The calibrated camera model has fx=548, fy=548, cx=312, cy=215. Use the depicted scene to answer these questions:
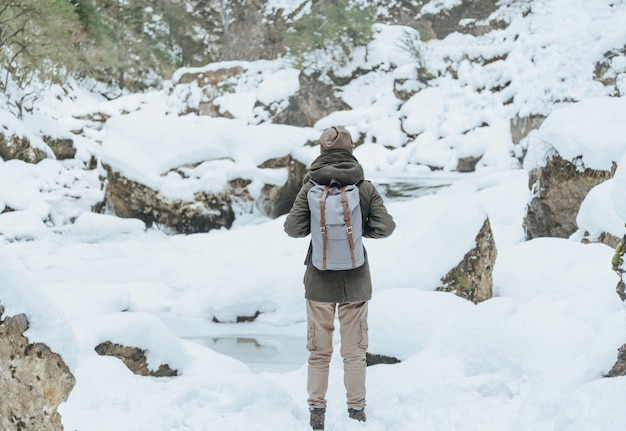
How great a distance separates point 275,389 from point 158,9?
37107mm

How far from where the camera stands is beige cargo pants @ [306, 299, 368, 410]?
93.7 inches

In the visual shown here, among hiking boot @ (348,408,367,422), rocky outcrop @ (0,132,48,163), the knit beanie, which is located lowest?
hiking boot @ (348,408,367,422)

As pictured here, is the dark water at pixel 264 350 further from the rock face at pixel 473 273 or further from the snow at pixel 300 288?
the rock face at pixel 473 273

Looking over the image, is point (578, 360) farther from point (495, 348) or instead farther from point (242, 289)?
point (242, 289)

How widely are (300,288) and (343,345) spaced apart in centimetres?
276

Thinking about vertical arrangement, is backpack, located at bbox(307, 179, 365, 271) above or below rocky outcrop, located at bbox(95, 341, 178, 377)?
above

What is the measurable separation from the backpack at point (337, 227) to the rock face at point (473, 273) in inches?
87.7

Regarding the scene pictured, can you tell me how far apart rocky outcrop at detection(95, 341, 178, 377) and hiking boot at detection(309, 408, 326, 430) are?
52.0 inches

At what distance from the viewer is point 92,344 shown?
3.22 m

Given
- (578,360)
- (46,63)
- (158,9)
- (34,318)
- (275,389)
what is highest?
(158,9)

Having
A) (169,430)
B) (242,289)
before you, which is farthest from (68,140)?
(169,430)

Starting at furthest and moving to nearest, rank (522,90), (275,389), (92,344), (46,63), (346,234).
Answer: (46,63) < (522,90) < (92,344) < (275,389) < (346,234)

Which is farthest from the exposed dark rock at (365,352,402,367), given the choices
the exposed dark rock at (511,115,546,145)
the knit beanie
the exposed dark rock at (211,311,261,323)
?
the exposed dark rock at (511,115,546,145)

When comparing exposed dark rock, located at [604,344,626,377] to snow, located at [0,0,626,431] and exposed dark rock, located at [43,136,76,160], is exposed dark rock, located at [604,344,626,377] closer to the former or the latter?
snow, located at [0,0,626,431]
